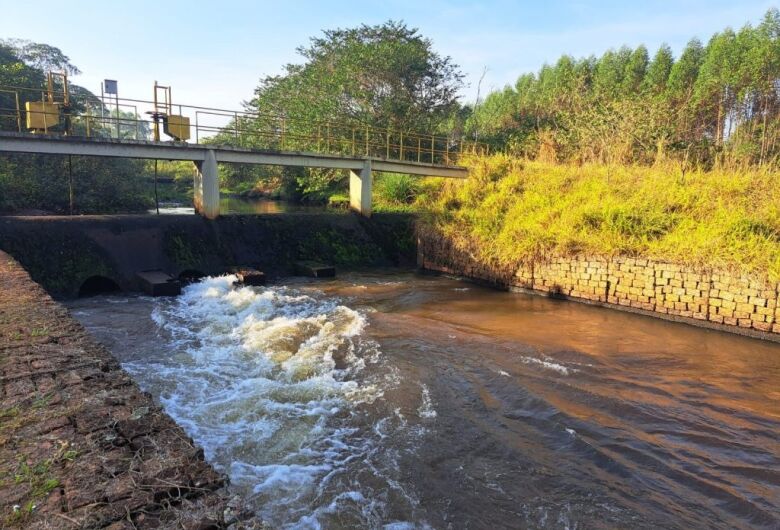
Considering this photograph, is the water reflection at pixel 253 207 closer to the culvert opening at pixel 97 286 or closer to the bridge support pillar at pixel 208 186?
the bridge support pillar at pixel 208 186

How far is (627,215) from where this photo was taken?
40.5 feet

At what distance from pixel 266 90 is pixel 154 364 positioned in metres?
30.1

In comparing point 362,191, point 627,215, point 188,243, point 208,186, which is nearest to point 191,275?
point 188,243

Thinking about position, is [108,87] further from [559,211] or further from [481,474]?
[481,474]

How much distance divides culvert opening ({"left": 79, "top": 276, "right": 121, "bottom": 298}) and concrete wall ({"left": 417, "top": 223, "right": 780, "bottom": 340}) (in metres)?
10.0

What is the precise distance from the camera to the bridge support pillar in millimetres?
15086

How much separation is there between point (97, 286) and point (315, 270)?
229 inches

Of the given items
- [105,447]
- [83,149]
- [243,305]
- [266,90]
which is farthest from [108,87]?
[266,90]

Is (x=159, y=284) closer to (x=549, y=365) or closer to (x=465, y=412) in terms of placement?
(x=465, y=412)

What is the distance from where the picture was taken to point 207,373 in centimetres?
735

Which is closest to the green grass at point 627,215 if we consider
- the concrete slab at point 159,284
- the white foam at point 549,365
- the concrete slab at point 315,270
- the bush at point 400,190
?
the concrete slab at point 315,270

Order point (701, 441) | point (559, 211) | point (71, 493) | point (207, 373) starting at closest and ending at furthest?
point (71, 493) < point (701, 441) < point (207, 373) < point (559, 211)

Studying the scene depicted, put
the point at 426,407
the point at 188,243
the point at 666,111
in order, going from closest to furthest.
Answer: the point at 426,407 < the point at 188,243 < the point at 666,111

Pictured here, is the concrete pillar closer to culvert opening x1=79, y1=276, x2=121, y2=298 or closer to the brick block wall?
the brick block wall
